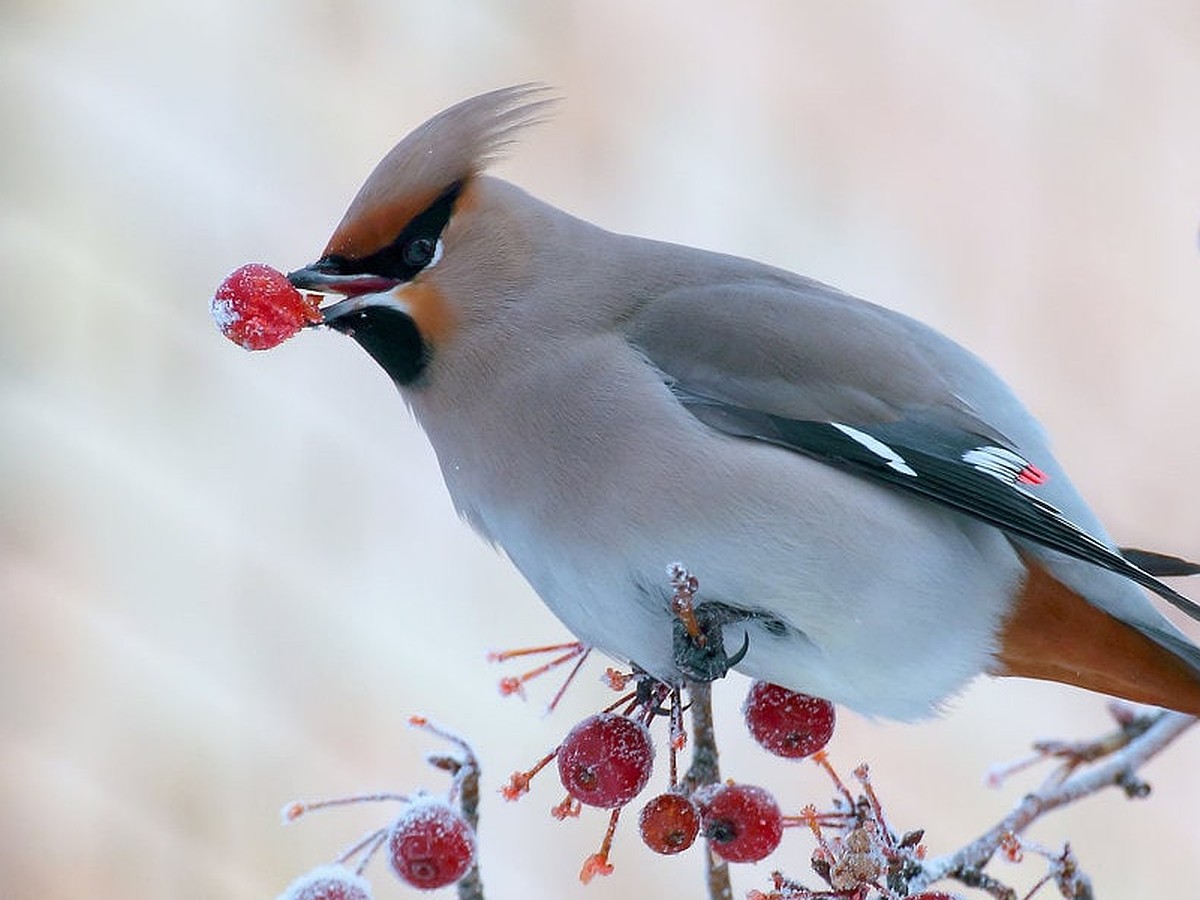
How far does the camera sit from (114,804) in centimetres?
342

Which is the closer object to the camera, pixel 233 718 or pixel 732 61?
pixel 233 718

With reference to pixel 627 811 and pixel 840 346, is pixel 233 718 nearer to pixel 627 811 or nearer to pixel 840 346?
pixel 627 811

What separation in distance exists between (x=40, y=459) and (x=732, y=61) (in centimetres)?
181

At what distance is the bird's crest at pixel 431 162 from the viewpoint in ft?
7.46

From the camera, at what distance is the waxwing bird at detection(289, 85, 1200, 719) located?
7.34 feet

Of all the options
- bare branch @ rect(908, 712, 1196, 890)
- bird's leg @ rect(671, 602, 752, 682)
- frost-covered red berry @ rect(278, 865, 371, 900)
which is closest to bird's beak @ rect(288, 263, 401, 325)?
bird's leg @ rect(671, 602, 752, 682)

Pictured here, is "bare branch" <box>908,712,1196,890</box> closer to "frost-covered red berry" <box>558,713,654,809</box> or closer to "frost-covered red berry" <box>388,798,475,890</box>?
"frost-covered red berry" <box>558,713,654,809</box>

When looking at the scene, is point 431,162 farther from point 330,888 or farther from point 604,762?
point 330,888

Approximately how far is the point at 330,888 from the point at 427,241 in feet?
2.80

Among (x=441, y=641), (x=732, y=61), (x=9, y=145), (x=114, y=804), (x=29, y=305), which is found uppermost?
(x=732, y=61)

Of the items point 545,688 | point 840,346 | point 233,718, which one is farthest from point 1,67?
point 840,346

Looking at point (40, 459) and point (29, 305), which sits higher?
point (29, 305)

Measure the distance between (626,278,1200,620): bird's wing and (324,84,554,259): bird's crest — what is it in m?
0.29

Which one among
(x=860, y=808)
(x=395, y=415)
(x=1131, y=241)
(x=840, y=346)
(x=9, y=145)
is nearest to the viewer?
(x=860, y=808)
